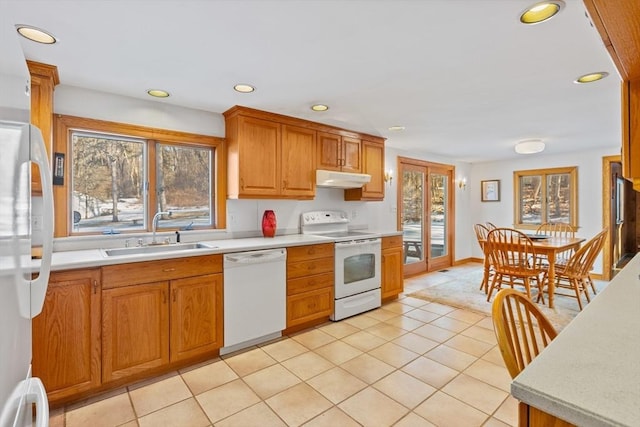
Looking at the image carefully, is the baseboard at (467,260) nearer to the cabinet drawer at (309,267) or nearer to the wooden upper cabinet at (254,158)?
the cabinet drawer at (309,267)

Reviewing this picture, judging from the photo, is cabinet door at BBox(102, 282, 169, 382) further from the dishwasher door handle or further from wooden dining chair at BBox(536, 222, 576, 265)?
wooden dining chair at BBox(536, 222, 576, 265)

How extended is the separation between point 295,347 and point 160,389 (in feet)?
3.51

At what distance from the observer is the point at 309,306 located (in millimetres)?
3148

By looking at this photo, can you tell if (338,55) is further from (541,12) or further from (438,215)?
(438,215)

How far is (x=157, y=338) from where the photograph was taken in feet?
7.45

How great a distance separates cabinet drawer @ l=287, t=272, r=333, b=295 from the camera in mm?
3020

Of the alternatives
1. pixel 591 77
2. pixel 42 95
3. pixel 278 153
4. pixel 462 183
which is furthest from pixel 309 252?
pixel 462 183

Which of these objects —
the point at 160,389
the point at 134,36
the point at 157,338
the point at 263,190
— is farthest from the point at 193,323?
the point at 134,36

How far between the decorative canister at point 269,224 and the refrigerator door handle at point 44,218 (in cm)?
226

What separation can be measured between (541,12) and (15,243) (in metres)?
2.20

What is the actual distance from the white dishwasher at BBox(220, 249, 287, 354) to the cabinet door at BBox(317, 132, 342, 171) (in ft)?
4.05

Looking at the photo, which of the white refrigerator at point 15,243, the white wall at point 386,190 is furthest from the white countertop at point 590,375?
the white wall at point 386,190

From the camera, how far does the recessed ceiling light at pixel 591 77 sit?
2240mm

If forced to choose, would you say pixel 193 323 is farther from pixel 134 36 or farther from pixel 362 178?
pixel 362 178
